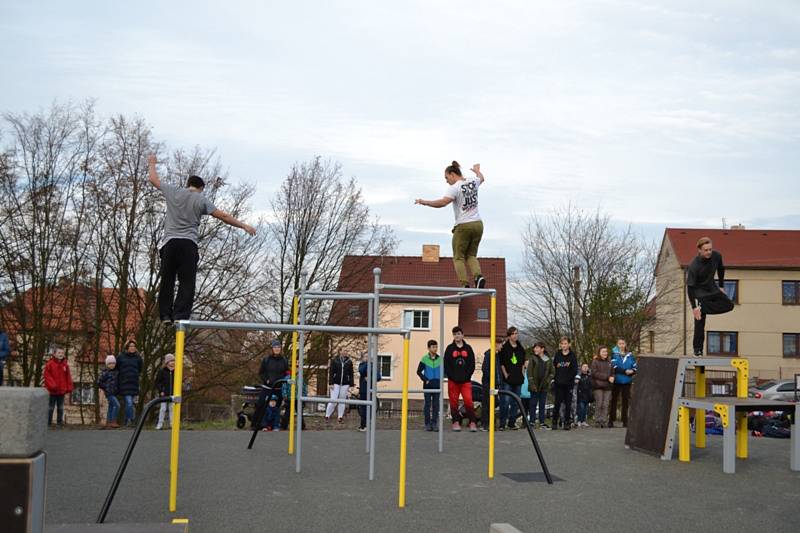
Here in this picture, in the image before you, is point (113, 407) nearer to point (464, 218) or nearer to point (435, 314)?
point (464, 218)

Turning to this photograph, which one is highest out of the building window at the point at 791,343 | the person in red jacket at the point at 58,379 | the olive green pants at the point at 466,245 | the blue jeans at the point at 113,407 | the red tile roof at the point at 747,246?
the red tile roof at the point at 747,246

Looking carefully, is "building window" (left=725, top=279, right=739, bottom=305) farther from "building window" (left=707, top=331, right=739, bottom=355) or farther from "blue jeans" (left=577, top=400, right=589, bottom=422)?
"blue jeans" (left=577, top=400, right=589, bottom=422)

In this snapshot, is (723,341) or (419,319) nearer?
(419,319)

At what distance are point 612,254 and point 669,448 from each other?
26.9 meters

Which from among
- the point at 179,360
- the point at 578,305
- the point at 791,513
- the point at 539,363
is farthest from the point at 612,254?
the point at 179,360

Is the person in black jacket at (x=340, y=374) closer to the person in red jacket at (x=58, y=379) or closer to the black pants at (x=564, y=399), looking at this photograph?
the black pants at (x=564, y=399)

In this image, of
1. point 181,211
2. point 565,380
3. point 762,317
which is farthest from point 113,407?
point 762,317

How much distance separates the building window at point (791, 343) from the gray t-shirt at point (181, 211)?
46.5m

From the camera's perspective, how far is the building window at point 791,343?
46750 millimetres

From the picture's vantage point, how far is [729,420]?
934 centimetres

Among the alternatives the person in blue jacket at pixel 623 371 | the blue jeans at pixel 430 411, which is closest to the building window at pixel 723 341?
the person in blue jacket at pixel 623 371

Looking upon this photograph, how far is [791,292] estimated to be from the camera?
1863 inches

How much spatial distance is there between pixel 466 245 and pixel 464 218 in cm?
32

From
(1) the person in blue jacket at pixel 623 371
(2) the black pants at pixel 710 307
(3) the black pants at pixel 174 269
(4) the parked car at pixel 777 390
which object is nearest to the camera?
(3) the black pants at pixel 174 269
